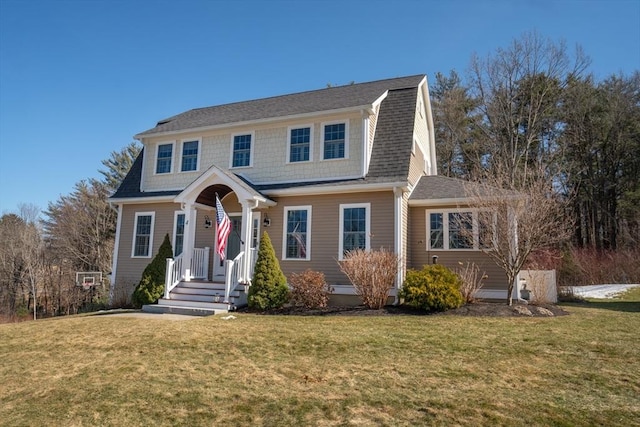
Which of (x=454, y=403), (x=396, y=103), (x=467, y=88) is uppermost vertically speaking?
(x=467, y=88)

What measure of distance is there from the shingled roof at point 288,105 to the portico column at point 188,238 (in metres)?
3.31

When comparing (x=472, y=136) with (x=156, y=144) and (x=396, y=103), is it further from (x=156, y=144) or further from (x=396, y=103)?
(x=156, y=144)

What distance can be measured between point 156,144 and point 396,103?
358 inches

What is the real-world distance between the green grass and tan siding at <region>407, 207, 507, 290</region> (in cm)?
316

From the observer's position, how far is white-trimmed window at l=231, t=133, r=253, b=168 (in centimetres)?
1420

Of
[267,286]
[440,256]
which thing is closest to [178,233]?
[267,286]

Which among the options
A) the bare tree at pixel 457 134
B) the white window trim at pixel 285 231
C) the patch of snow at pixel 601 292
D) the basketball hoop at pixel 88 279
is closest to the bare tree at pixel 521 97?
the bare tree at pixel 457 134

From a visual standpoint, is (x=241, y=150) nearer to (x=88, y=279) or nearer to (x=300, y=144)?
(x=300, y=144)

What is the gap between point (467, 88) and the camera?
2916cm

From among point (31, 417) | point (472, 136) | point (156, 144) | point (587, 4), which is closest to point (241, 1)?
point (156, 144)

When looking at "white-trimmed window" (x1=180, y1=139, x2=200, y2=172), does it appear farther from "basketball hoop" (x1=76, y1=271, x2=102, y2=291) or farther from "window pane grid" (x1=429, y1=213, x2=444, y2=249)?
"window pane grid" (x1=429, y1=213, x2=444, y2=249)

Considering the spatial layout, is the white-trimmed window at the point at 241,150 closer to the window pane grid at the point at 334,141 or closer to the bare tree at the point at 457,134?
the window pane grid at the point at 334,141

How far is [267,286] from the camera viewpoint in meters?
11.0

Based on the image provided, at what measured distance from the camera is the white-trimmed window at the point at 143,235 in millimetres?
14969
